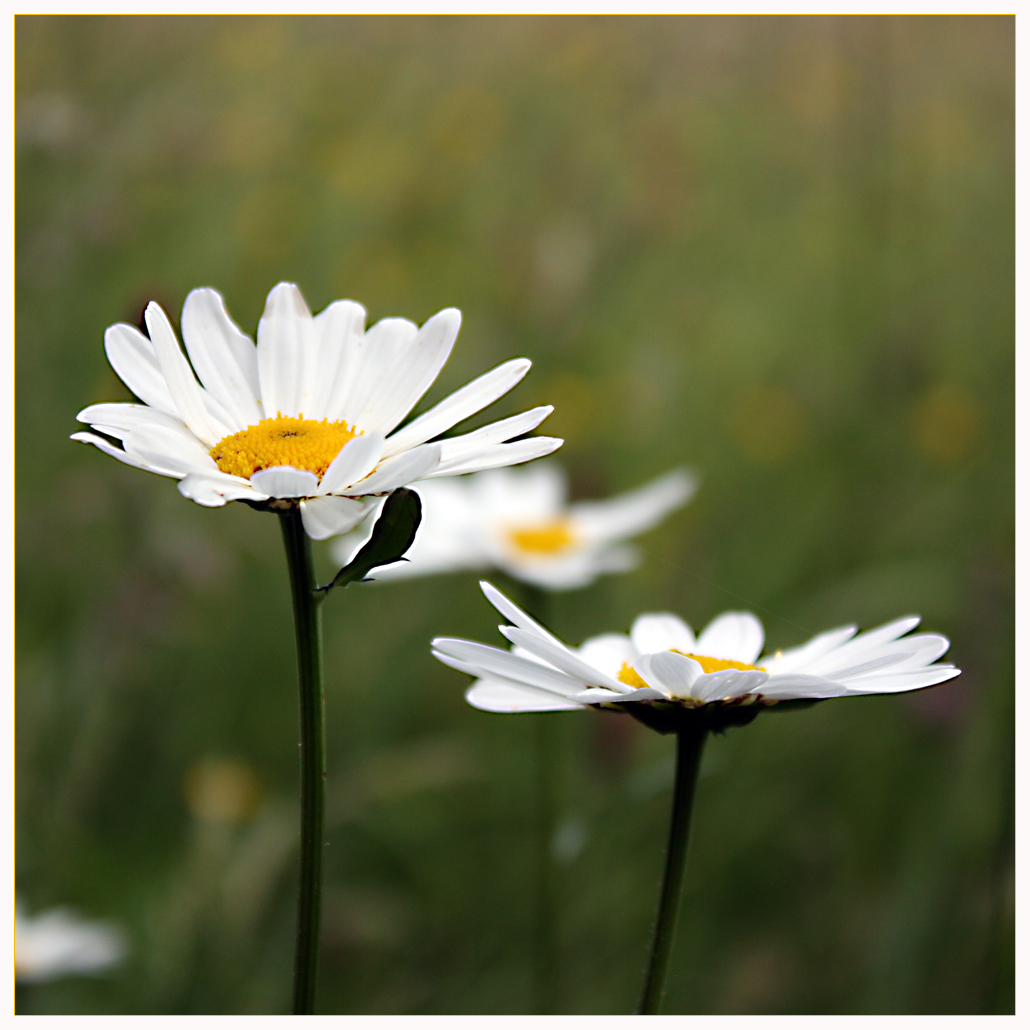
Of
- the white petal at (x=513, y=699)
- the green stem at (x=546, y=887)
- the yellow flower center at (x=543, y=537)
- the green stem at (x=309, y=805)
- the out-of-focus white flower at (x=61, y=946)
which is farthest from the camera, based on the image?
the yellow flower center at (x=543, y=537)

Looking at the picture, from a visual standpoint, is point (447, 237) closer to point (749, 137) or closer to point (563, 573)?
point (749, 137)

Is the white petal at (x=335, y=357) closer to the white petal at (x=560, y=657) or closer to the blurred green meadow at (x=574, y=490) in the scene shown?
the white petal at (x=560, y=657)

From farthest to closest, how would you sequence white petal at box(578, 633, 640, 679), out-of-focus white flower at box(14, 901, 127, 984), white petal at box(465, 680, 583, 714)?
1. out-of-focus white flower at box(14, 901, 127, 984)
2. white petal at box(578, 633, 640, 679)
3. white petal at box(465, 680, 583, 714)

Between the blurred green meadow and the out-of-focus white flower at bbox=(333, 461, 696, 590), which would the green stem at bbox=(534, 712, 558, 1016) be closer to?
the blurred green meadow

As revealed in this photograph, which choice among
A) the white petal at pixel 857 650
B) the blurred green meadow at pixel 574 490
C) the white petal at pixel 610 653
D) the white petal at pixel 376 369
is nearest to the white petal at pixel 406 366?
the white petal at pixel 376 369

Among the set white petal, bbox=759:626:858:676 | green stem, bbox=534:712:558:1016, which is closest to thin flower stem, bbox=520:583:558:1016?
green stem, bbox=534:712:558:1016

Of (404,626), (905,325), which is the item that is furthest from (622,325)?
(404,626)
